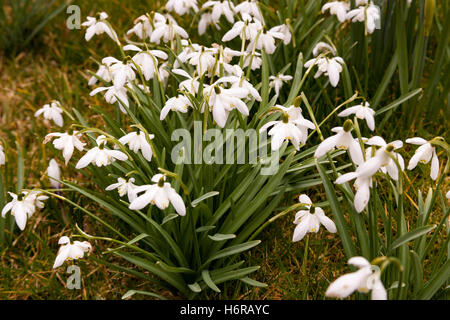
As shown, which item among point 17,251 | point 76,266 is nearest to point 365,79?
point 76,266

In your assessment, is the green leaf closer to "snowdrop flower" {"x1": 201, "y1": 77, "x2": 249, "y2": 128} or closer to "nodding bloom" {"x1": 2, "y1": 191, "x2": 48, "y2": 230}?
"snowdrop flower" {"x1": 201, "y1": 77, "x2": 249, "y2": 128}

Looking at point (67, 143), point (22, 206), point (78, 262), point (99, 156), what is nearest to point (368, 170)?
point (99, 156)

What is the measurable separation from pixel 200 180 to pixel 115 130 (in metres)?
0.47

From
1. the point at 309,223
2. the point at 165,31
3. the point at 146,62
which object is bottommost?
the point at 309,223

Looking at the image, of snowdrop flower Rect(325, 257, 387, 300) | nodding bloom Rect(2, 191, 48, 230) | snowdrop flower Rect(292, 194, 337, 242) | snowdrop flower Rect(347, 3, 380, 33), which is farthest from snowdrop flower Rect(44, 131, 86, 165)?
snowdrop flower Rect(347, 3, 380, 33)

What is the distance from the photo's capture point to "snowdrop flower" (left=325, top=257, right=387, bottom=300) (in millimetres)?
1242

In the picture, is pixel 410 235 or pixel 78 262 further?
pixel 78 262

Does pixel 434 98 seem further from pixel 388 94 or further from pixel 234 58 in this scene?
pixel 234 58

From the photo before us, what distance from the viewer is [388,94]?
2.92 metres

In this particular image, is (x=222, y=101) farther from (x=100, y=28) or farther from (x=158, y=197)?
(x=100, y=28)

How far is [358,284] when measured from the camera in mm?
1259

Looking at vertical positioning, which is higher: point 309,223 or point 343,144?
point 343,144

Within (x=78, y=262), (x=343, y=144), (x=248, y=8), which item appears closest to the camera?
(x=343, y=144)

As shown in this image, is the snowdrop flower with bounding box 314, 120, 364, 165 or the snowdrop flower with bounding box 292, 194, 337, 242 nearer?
the snowdrop flower with bounding box 314, 120, 364, 165
